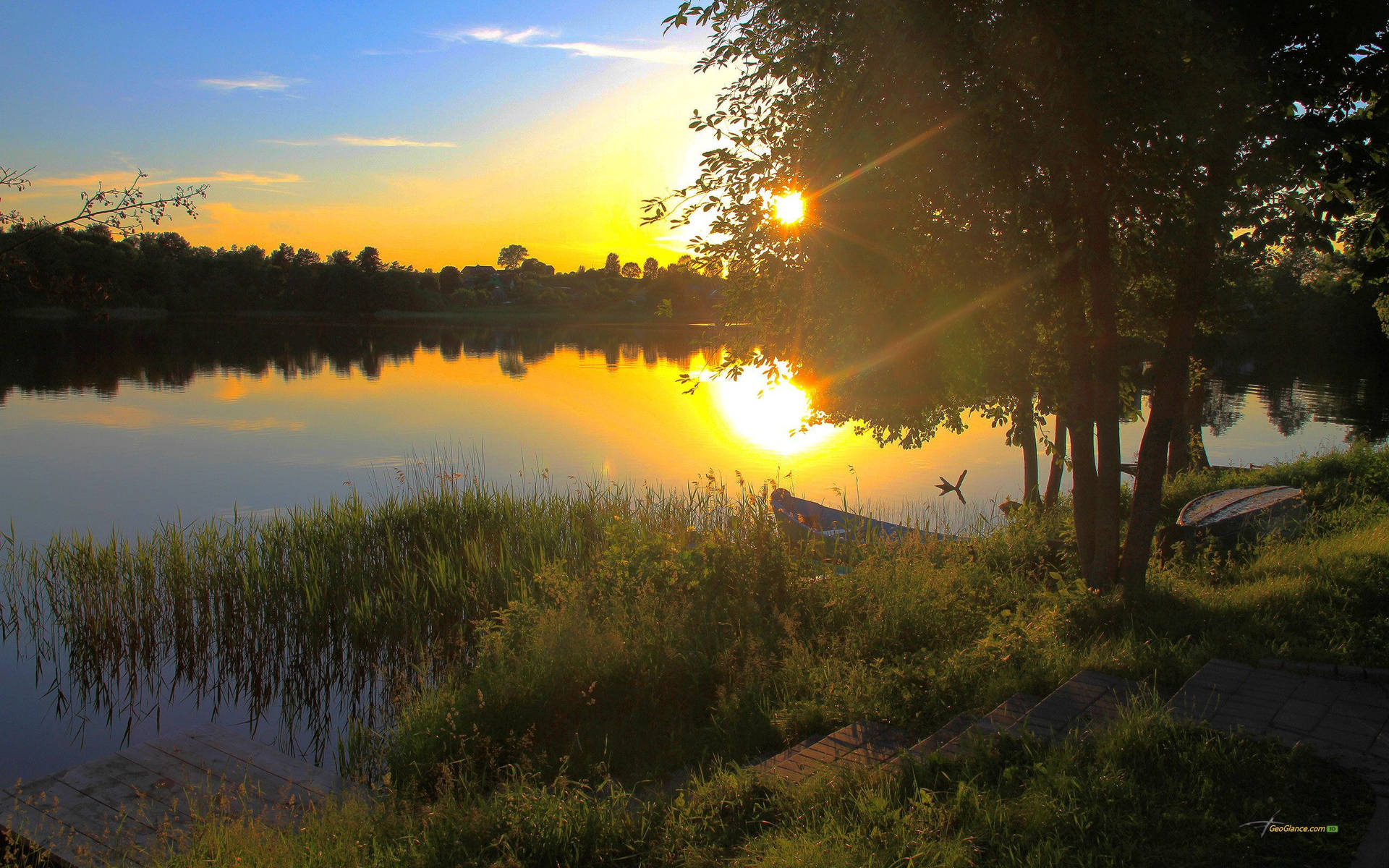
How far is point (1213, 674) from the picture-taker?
196 inches

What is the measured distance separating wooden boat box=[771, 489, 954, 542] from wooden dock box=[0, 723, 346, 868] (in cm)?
603

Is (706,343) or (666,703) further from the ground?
(706,343)

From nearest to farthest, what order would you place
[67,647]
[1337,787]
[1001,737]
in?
[1337,787]
[1001,737]
[67,647]

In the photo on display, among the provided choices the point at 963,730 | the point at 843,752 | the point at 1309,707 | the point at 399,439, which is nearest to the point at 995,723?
the point at 963,730

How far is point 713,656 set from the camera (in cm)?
677

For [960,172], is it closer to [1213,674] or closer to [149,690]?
[1213,674]

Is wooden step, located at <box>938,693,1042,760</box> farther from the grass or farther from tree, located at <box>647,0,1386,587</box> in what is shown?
tree, located at <box>647,0,1386,587</box>

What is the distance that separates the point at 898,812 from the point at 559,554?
838cm

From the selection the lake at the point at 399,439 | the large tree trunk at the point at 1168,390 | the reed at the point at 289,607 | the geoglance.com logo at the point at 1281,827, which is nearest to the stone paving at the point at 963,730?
→ the geoglance.com logo at the point at 1281,827

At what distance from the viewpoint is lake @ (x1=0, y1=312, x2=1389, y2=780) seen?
15227 millimetres

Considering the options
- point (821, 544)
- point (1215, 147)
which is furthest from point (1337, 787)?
point (821, 544)

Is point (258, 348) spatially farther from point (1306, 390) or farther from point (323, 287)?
point (1306, 390)

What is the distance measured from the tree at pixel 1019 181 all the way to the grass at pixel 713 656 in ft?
4.74

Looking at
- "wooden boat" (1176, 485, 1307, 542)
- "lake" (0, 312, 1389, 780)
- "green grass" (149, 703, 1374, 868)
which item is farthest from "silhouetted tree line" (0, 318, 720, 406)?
"green grass" (149, 703, 1374, 868)
